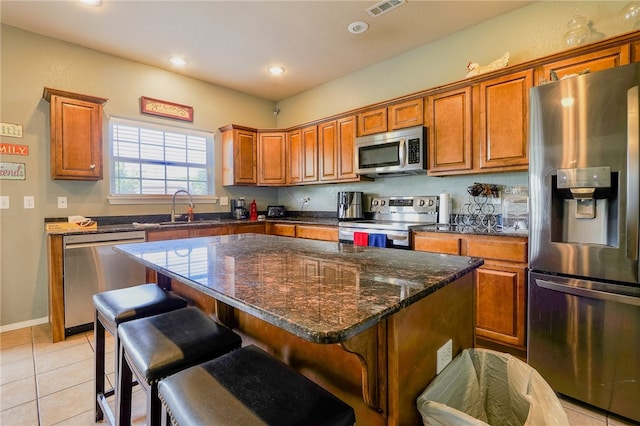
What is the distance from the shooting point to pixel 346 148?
12.3 feet

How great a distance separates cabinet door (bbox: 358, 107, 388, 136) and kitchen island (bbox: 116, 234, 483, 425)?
2246 millimetres

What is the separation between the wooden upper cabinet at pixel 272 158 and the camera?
4488 millimetres

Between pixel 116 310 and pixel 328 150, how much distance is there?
9.90 ft

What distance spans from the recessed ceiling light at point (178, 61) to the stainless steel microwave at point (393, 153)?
2250 millimetres

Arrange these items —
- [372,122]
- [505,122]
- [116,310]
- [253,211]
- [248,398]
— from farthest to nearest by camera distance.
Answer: [253,211]
[372,122]
[505,122]
[116,310]
[248,398]

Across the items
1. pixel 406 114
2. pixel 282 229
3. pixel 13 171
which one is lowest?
pixel 282 229

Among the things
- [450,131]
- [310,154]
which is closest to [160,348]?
[450,131]

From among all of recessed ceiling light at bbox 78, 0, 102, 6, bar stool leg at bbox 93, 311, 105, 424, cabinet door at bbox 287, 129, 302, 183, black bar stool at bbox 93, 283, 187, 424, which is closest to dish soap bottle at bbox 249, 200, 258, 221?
→ cabinet door at bbox 287, 129, 302, 183

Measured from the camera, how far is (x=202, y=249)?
1655 mm

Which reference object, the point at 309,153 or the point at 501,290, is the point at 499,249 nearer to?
the point at 501,290

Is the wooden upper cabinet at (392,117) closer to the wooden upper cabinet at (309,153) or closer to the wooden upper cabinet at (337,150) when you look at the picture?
the wooden upper cabinet at (337,150)

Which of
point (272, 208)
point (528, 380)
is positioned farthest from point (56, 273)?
point (528, 380)

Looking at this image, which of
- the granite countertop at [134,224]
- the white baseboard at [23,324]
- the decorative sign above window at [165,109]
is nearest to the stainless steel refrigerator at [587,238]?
the granite countertop at [134,224]

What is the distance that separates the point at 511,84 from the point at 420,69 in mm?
1164
